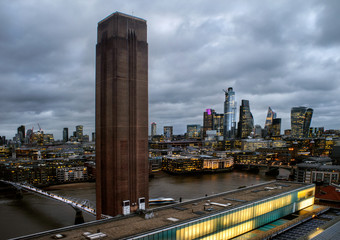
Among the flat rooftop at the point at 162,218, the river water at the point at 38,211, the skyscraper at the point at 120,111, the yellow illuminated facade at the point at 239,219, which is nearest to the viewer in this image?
the flat rooftop at the point at 162,218

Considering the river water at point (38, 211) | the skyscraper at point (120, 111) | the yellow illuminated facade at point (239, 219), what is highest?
the skyscraper at point (120, 111)

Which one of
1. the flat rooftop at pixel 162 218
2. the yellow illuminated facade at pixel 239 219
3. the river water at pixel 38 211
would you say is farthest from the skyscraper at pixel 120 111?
the river water at pixel 38 211

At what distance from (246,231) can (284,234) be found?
175 inches

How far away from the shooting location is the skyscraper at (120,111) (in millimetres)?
31531

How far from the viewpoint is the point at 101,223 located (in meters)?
22.8

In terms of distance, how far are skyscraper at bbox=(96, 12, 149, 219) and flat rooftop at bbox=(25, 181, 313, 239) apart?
798cm

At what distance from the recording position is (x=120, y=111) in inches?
1256

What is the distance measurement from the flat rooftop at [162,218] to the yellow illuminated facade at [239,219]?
0.58m

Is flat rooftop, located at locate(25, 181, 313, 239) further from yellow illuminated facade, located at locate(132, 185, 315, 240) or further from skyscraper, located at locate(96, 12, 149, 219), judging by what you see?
skyscraper, located at locate(96, 12, 149, 219)

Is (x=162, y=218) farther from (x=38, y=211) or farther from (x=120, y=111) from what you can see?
(x=38, y=211)

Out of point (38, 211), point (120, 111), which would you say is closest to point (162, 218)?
point (120, 111)

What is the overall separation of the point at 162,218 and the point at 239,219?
9070 mm

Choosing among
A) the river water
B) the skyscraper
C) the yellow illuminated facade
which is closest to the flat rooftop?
the yellow illuminated facade

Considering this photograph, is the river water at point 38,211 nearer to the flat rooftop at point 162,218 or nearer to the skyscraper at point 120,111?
the skyscraper at point 120,111
